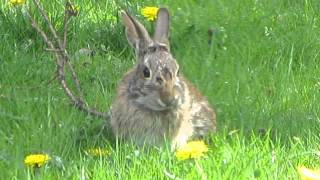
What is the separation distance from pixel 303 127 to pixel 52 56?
5.61 feet

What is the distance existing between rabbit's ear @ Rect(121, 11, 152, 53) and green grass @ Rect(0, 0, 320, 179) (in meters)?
0.43

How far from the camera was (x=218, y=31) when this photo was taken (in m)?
5.73

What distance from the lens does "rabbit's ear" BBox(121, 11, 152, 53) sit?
4457mm

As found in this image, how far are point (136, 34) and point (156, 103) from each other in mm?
556

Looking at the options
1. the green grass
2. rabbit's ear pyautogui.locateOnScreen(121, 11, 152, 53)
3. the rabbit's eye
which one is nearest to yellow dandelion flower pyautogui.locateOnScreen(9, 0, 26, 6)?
the green grass

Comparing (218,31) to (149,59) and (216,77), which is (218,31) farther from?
(149,59)

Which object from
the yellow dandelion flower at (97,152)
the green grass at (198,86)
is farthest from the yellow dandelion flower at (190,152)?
the yellow dandelion flower at (97,152)

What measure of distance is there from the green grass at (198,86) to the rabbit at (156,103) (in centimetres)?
10

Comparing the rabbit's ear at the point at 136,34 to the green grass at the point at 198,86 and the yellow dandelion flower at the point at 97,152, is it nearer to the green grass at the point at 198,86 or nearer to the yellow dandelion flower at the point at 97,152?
the green grass at the point at 198,86

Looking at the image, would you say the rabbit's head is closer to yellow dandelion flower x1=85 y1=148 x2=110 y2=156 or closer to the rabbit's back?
the rabbit's back

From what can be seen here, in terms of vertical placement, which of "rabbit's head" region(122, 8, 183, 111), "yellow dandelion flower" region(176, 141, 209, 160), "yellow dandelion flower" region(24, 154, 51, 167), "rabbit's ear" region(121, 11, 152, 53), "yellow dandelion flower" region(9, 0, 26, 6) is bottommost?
"yellow dandelion flower" region(24, 154, 51, 167)

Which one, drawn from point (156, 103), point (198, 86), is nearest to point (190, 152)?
point (156, 103)

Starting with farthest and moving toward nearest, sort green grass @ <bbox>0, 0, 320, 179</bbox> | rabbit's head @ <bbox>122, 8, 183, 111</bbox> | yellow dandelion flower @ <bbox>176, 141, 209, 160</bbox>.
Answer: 1. rabbit's head @ <bbox>122, 8, 183, 111</bbox>
2. green grass @ <bbox>0, 0, 320, 179</bbox>
3. yellow dandelion flower @ <bbox>176, 141, 209, 160</bbox>

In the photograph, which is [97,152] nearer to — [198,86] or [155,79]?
[155,79]
